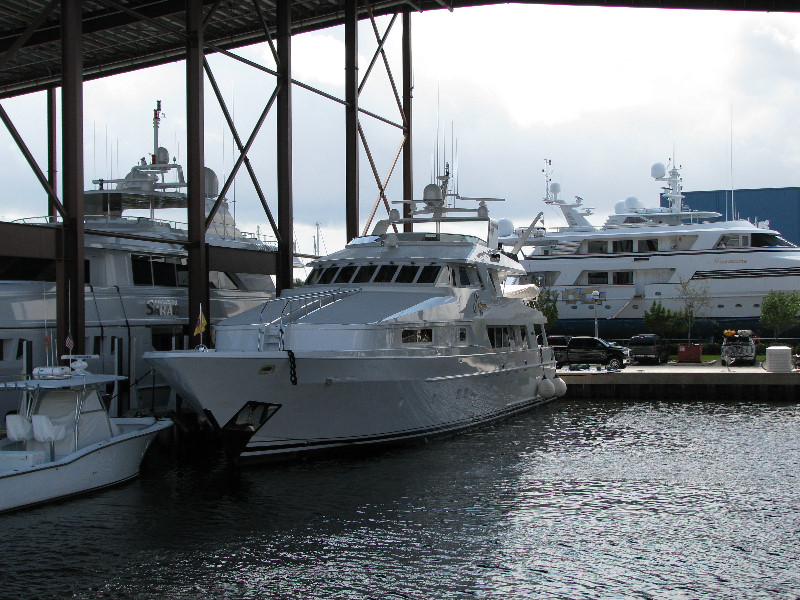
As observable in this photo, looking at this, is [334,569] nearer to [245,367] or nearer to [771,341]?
[245,367]

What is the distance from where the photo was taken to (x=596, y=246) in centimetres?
5147

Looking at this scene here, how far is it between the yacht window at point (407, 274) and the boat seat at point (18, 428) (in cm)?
921

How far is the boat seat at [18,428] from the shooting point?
1472 centimetres

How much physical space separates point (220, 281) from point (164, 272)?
7.85 ft

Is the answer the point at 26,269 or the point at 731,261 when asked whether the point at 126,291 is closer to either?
the point at 26,269

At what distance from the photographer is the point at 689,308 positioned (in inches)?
1769

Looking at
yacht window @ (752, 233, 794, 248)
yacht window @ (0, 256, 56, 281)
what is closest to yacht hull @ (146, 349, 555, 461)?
yacht window @ (0, 256, 56, 281)

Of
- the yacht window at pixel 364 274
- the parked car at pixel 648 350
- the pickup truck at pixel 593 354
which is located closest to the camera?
the yacht window at pixel 364 274

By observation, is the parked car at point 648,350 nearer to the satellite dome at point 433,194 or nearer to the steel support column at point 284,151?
the satellite dome at point 433,194

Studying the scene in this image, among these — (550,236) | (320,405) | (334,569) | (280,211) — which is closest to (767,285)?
(550,236)

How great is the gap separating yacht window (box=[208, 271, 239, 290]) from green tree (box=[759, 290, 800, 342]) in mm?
27413

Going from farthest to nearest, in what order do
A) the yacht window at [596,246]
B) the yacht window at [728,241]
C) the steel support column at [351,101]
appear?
1. the yacht window at [596,246]
2. the yacht window at [728,241]
3. the steel support column at [351,101]

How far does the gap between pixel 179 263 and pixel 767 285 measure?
109 feet

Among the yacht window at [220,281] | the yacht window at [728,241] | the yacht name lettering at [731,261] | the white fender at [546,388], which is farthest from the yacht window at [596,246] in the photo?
the yacht window at [220,281]
